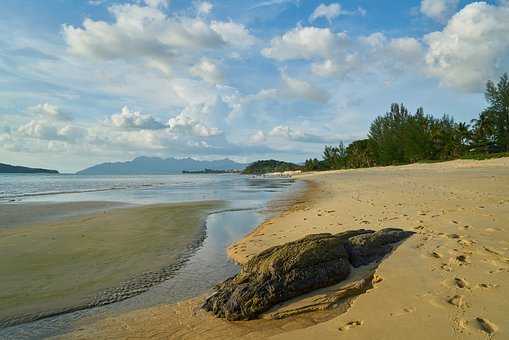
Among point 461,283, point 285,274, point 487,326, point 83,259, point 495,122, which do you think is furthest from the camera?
point 495,122

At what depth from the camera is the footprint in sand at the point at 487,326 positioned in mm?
3654

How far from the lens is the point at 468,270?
5262 mm

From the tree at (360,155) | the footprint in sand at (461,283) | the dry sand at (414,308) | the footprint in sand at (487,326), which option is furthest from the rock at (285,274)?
the tree at (360,155)

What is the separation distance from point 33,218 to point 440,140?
71.7 m

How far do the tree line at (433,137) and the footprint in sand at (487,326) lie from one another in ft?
182

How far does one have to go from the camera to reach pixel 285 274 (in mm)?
5547

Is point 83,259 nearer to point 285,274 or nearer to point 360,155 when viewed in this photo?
point 285,274

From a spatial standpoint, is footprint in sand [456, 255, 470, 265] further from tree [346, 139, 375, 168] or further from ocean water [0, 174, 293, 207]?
tree [346, 139, 375, 168]

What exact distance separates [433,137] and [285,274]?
75.1m

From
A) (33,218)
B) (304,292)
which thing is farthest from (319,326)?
(33,218)

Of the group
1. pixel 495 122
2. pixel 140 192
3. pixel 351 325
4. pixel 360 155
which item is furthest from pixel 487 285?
pixel 360 155

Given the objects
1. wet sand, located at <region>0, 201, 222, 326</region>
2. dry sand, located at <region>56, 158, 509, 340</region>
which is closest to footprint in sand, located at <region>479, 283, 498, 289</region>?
dry sand, located at <region>56, 158, 509, 340</region>

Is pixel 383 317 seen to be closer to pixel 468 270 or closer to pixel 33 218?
pixel 468 270

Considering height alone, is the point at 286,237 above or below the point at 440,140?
below
